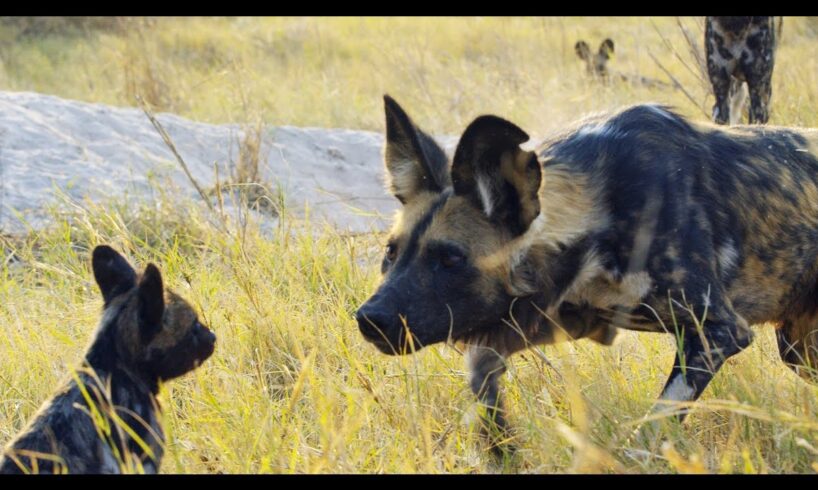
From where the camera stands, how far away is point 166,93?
8578mm

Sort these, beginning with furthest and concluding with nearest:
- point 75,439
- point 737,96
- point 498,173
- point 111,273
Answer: point 737,96, point 498,173, point 111,273, point 75,439

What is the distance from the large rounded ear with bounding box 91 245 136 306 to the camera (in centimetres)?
258

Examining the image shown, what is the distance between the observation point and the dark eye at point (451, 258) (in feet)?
9.05

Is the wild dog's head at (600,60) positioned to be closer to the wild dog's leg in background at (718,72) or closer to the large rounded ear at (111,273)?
the wild dog's leg in background at (718,72)

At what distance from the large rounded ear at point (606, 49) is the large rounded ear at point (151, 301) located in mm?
6034

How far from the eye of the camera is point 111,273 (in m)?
2.59

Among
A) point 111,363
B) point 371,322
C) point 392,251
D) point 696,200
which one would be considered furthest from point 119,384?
point 696,200

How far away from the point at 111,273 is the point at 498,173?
3.24ft

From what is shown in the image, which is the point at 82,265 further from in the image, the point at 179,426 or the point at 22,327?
the point at 179,426

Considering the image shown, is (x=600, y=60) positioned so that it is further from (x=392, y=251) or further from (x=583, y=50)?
(x=392, y=251)

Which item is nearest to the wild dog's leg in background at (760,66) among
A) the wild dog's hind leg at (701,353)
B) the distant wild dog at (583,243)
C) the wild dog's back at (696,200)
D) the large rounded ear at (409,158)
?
the wild dog's back at (696,200)

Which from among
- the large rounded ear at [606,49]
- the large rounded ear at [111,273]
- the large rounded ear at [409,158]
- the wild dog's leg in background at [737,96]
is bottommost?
the large rounded ear at [606,49]
